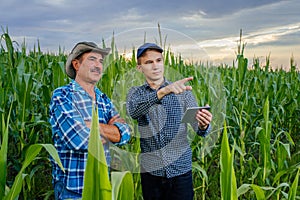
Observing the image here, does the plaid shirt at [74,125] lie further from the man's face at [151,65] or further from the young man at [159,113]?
the man's face at [151,65]

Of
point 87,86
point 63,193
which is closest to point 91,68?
point 87,86

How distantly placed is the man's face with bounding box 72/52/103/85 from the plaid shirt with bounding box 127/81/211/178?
21 centimetres

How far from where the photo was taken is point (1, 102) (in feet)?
10.5

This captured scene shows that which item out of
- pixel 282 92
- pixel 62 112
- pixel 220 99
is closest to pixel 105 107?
pixel 62 112

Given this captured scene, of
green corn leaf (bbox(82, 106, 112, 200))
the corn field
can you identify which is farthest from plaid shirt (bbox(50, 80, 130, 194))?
green corn leaf (bbox(82, 106, 112, 200))

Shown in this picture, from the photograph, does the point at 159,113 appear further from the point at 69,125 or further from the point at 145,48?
the point at 69,125

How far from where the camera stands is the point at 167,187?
2.38m

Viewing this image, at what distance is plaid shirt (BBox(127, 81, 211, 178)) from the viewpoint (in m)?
1.81

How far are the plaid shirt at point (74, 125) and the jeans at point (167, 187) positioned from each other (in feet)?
1.46

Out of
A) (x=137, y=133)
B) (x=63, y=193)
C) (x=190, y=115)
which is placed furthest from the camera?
(x=137, y=133)

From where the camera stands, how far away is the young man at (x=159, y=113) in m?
1.71

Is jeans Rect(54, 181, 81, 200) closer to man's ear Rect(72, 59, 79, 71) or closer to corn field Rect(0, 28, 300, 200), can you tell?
corn field Rect(0, 28, 300, 200)

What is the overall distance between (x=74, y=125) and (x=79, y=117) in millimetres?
Answer: 44

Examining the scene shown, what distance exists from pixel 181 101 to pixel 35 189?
2477mm
